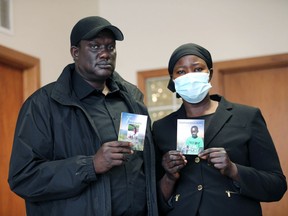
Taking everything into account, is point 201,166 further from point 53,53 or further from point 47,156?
point 53,53

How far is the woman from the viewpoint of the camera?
7.01ft

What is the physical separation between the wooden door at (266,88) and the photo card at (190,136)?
2.17 m

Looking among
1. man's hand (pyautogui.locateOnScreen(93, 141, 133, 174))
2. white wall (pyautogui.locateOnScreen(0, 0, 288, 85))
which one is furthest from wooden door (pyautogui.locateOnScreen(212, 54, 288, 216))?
man's hand (pyautogui.locateOnScreen(93, 141, 133, 174))

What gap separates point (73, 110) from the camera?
2160mm

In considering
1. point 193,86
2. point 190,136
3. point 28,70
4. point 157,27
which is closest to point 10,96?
point 28,70

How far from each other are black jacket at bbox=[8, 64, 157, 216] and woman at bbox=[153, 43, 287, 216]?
6.4 inches

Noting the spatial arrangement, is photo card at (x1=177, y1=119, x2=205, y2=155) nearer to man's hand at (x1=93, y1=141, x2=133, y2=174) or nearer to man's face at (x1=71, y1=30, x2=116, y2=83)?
man's hand at (x1=93, y1=141, x2=133, y2=174)

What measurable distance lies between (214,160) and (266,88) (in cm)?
229

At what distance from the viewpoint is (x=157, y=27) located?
4520 millimetres

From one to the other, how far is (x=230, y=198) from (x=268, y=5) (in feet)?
8.16

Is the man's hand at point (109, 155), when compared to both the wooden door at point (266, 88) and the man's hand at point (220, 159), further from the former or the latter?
the wooden door at point (266, 88)

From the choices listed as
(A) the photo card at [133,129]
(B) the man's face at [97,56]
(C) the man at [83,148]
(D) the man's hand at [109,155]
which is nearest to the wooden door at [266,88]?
(C) the man at [83,148]

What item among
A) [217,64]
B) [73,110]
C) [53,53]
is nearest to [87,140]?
[73,110]

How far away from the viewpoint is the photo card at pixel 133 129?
2.04 meters
